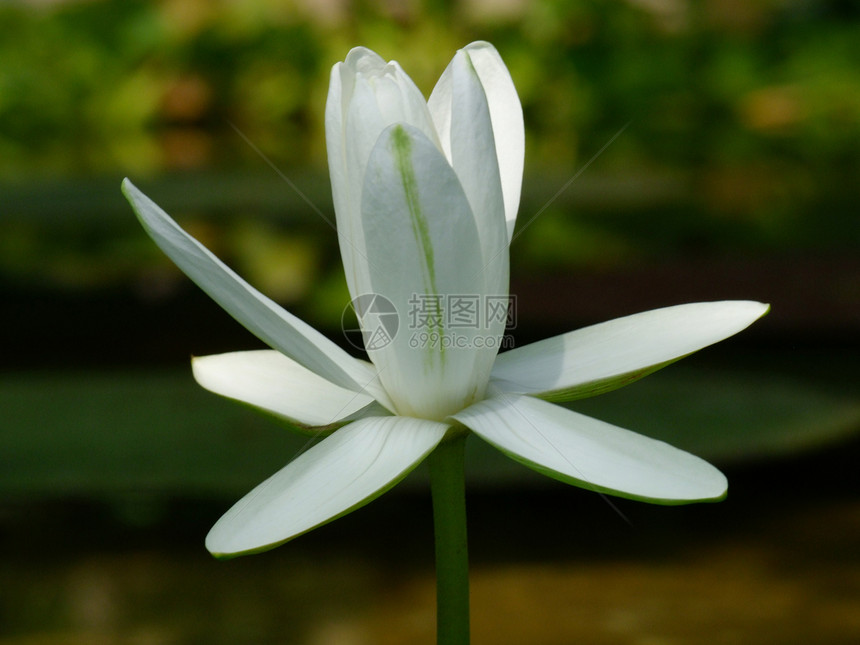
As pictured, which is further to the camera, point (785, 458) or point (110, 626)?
point (785, 458)

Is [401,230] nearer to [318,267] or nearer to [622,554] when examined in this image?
[622,554]

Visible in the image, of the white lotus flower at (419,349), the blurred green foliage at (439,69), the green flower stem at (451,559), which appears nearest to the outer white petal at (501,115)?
the white lotus flower at (419,349)

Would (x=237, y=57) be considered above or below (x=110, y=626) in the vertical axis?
above

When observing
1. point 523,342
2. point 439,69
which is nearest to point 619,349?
point 523,342

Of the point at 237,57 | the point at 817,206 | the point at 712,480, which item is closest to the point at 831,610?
the point at 712,480

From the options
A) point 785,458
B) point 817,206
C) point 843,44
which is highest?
point 843,44

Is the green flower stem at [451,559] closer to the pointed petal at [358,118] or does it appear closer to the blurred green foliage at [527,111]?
the pointed petal at [358,118]

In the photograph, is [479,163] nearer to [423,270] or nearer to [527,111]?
[423,270]
